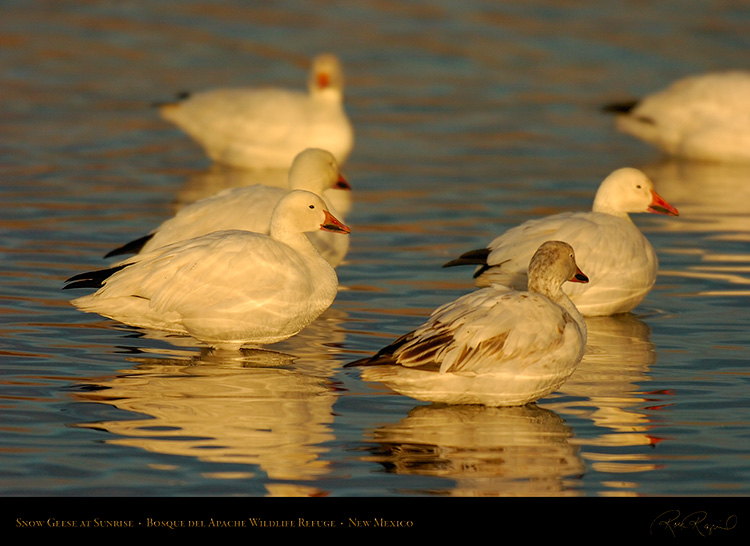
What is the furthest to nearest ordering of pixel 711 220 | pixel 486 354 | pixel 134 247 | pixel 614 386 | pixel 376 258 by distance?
pixel 711 220 → pixel 376 258 → pixel 134 247 → pixel 614 386 → pixel 486 354

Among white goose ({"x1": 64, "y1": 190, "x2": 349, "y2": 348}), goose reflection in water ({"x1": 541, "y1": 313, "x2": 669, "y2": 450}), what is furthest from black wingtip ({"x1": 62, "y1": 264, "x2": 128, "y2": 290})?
goose reflection in water ({"x1": 541, "y1": 313, "x2": 669, "y2": 450})

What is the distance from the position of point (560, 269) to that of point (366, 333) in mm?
1631

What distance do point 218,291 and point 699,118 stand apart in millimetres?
9524

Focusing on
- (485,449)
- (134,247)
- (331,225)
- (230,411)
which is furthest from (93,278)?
(485,449)

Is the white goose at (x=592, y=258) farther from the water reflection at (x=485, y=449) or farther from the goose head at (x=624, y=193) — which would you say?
the water reflection at (x=485, y=449)

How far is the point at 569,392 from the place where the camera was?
7.21m

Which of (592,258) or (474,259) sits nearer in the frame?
(592,258)

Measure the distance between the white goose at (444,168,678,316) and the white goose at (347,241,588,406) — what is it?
2.01 meters

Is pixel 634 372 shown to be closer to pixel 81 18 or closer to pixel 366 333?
pixel 366 333

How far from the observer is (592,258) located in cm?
880

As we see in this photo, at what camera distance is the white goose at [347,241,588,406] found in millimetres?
6504

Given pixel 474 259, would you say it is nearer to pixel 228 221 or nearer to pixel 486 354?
pixel 228 221

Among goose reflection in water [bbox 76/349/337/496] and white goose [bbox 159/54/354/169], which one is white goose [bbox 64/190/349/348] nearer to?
goose reflection in water [bbox 76/349/337/496]

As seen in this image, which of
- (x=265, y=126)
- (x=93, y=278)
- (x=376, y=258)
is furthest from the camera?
(x=265, y=126)
